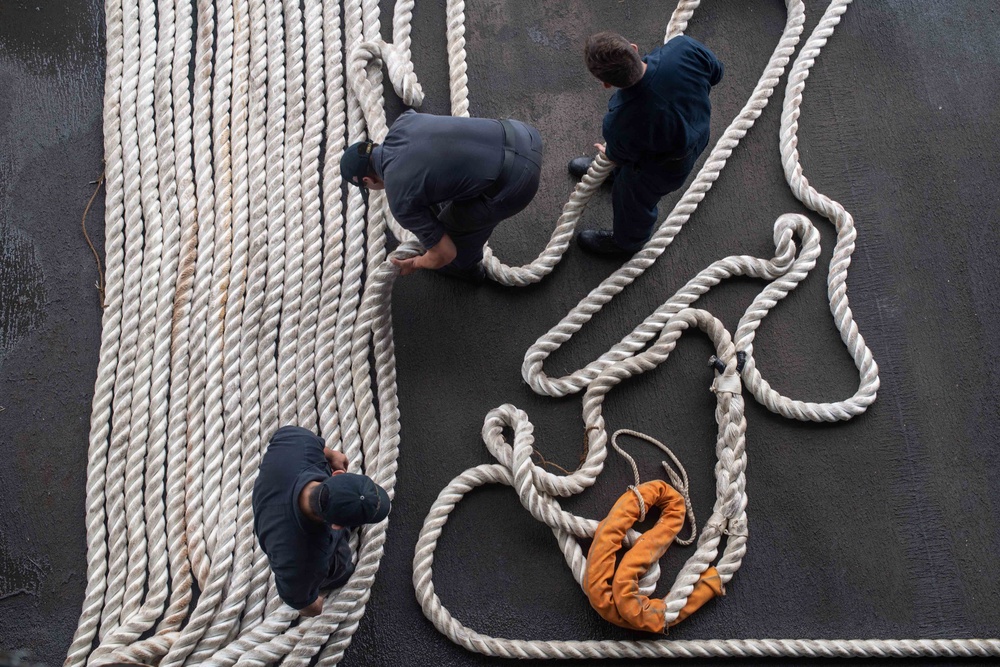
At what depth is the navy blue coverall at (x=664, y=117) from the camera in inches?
69.9

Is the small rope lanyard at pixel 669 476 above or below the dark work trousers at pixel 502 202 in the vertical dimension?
below

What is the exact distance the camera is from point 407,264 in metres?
1.99

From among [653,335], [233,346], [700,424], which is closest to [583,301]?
[653,335]

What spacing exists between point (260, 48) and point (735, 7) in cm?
152

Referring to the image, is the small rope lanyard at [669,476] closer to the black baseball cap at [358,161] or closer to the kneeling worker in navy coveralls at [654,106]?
the kneeling worker in navy coveralls at [654,106]

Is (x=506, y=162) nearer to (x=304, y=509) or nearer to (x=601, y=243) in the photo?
(x=601, y=243)

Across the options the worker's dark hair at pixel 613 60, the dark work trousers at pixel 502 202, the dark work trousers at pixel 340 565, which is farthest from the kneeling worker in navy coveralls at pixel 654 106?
the dark work trousers at pixel 340 565

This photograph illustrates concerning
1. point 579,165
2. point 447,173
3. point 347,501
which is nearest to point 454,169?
point 447,173

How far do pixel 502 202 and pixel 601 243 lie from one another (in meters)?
0.44

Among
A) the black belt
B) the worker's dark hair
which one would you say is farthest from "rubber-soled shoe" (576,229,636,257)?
the worker's dark hair

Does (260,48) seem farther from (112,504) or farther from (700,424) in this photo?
(700,424)

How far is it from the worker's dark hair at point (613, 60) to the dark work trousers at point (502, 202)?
10.1 inches

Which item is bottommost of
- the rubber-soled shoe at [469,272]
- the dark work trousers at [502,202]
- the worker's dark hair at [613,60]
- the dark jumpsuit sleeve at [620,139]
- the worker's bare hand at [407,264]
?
the rubber-soled shoe at [469,272]

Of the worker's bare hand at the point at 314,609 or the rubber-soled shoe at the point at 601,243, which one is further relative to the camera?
the rubber-soled shoe at the point at 601,243
